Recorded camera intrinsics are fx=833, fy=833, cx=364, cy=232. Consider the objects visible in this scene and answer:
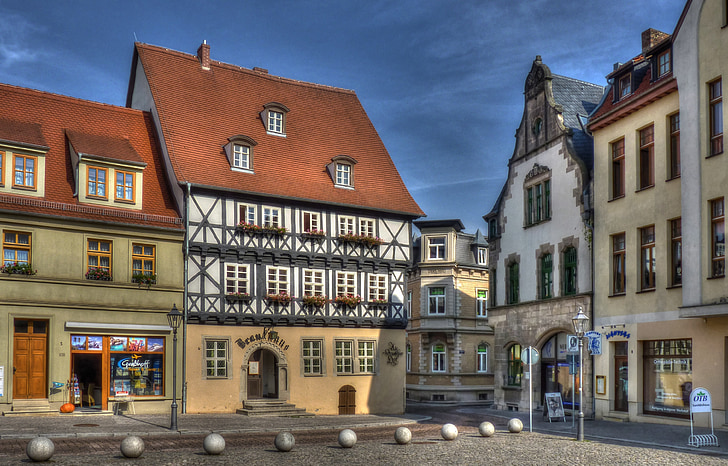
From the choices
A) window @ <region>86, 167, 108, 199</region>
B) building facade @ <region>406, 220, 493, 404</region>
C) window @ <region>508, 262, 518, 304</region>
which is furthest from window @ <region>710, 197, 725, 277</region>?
building facade @ <region>406, 220, 493, 404</region>

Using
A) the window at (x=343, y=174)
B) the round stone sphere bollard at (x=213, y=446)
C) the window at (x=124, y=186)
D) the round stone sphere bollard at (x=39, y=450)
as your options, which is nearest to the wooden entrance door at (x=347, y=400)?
the window at (x=343, y=174)

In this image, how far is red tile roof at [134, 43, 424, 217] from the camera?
32.9 metres

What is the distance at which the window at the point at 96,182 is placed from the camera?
1150 inches

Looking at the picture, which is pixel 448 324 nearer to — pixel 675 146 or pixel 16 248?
pixel 675 146

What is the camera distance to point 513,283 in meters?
36.5

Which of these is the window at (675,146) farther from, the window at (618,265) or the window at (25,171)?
the window at (25,171)

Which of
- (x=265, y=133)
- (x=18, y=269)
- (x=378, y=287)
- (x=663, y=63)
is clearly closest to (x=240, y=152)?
(x=265, y=133)

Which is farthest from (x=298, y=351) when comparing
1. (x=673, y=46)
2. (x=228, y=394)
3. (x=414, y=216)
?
(x=673, y=46)

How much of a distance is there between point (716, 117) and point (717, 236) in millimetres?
3517

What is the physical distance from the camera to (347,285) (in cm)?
3497

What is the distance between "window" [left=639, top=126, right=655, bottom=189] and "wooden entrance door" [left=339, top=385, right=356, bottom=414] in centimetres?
1429

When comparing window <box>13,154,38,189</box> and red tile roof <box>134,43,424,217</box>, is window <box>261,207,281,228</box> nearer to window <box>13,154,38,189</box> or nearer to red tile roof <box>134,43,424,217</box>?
red tile roof <box>134,43,424,217</box>

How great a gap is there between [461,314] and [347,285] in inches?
716

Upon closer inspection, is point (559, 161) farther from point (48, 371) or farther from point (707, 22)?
point (48, 371)
